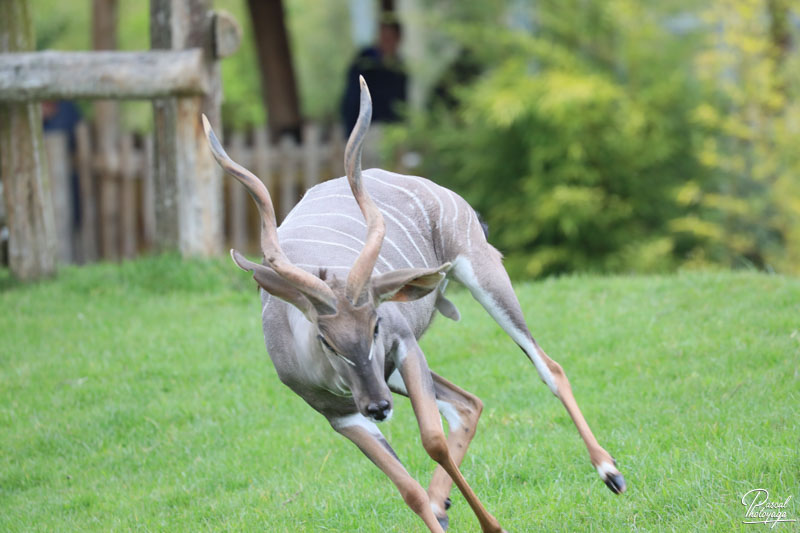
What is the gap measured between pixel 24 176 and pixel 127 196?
371 centimetres

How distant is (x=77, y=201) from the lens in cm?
1134

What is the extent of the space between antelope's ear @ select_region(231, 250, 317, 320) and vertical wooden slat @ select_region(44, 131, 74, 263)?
7.67 metres

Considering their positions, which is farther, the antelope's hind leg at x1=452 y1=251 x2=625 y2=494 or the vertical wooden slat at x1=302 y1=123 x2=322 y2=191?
the vertical wooden slat at x1=302 y1=123 x2=322 y2=191

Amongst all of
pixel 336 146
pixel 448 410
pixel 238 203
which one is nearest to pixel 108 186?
pixel 238 203

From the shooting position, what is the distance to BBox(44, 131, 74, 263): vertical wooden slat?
10680mm

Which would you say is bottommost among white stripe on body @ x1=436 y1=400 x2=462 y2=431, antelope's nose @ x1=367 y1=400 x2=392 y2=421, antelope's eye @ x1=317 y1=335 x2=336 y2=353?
white stripe on body @ x1=436 y1=400 x2=462 y2=431

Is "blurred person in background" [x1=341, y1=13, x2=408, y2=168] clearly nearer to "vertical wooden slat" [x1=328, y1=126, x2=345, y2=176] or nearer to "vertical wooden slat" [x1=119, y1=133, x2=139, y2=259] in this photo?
"vertical wooden slat" [x1=328, y1=126, x2=345, y2=176]

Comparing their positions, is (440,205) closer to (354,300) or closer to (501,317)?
(501,317)

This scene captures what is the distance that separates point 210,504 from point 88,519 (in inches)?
20.6

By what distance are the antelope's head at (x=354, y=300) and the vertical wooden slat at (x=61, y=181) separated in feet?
25.2

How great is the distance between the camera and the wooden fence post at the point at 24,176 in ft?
24.4

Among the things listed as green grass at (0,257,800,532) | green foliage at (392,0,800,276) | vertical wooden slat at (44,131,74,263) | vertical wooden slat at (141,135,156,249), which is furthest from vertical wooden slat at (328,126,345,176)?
green grass at (0,257,800,532)

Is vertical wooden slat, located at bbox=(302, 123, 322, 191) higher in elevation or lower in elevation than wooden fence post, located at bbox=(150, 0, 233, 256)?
lower

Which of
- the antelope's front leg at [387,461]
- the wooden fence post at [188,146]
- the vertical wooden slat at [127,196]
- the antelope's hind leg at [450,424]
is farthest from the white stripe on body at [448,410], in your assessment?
the vertical wooden slat at [127,196]
